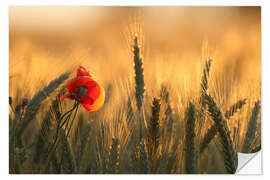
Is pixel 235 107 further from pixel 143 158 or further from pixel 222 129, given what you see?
pixel 143 158

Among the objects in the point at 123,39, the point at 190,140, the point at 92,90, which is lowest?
the point at 190,140

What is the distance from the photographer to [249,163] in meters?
1.80

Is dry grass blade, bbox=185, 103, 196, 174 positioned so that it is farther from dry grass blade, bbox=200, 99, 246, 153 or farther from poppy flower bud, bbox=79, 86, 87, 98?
poppy flower bud, bbox=79, 86, 87, 98

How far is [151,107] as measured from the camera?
5.29 ft

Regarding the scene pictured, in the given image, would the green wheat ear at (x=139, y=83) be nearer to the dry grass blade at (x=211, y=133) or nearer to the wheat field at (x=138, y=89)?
the wheat field at (x=138, y=89)

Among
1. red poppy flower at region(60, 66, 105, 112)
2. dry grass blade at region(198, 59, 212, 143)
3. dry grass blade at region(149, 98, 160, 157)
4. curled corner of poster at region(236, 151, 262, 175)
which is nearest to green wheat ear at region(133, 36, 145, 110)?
dry grass blade at region(149, 98, 160, 157)

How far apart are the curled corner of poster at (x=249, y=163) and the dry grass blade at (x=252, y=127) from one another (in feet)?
0.16

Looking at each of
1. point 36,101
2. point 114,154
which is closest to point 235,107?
point 114,154

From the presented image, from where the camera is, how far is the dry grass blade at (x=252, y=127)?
5.83 ft

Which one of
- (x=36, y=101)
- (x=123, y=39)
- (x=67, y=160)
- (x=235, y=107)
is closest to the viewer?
(x=36, y=101)

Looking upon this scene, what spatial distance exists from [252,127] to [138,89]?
0.73 metres

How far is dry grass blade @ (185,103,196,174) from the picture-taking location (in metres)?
1.58

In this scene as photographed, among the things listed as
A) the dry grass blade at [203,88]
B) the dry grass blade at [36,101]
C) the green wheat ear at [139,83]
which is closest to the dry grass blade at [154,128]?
the green wheat ear at [139,83]
